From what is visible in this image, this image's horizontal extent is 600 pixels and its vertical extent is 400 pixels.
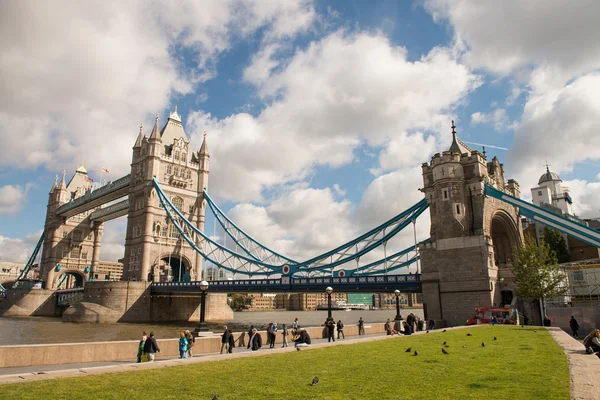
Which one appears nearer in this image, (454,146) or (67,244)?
(454,146)

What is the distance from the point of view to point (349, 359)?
1299cm

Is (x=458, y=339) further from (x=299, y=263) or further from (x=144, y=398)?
(x=299, y=263)

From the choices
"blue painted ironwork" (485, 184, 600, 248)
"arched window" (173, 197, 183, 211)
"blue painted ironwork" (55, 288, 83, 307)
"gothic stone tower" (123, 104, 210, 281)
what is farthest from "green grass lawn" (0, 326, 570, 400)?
"blue painted ironwork" (55, 288, 83, 307)

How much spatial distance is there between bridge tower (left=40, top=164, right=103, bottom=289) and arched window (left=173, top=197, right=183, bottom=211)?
81.5ft

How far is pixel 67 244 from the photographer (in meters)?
87.4

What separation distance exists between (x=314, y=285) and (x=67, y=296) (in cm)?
4550

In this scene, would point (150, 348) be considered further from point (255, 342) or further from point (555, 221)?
point (555, 221)

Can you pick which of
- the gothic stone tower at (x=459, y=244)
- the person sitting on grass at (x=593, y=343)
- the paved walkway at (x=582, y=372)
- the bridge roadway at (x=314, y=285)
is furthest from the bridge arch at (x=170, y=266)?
the person sitting on grass at (x=593, y=343)

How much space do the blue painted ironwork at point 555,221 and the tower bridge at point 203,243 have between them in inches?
3.5

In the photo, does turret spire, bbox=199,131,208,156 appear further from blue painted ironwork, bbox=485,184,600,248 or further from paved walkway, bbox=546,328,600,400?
paved walkway, bbox=546,328,600,400

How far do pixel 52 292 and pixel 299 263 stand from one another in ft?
147

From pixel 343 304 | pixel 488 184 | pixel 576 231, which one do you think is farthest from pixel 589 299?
pixel 343 304

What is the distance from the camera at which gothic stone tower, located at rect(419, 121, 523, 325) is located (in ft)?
103

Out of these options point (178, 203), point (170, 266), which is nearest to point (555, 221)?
point (170, 266)
